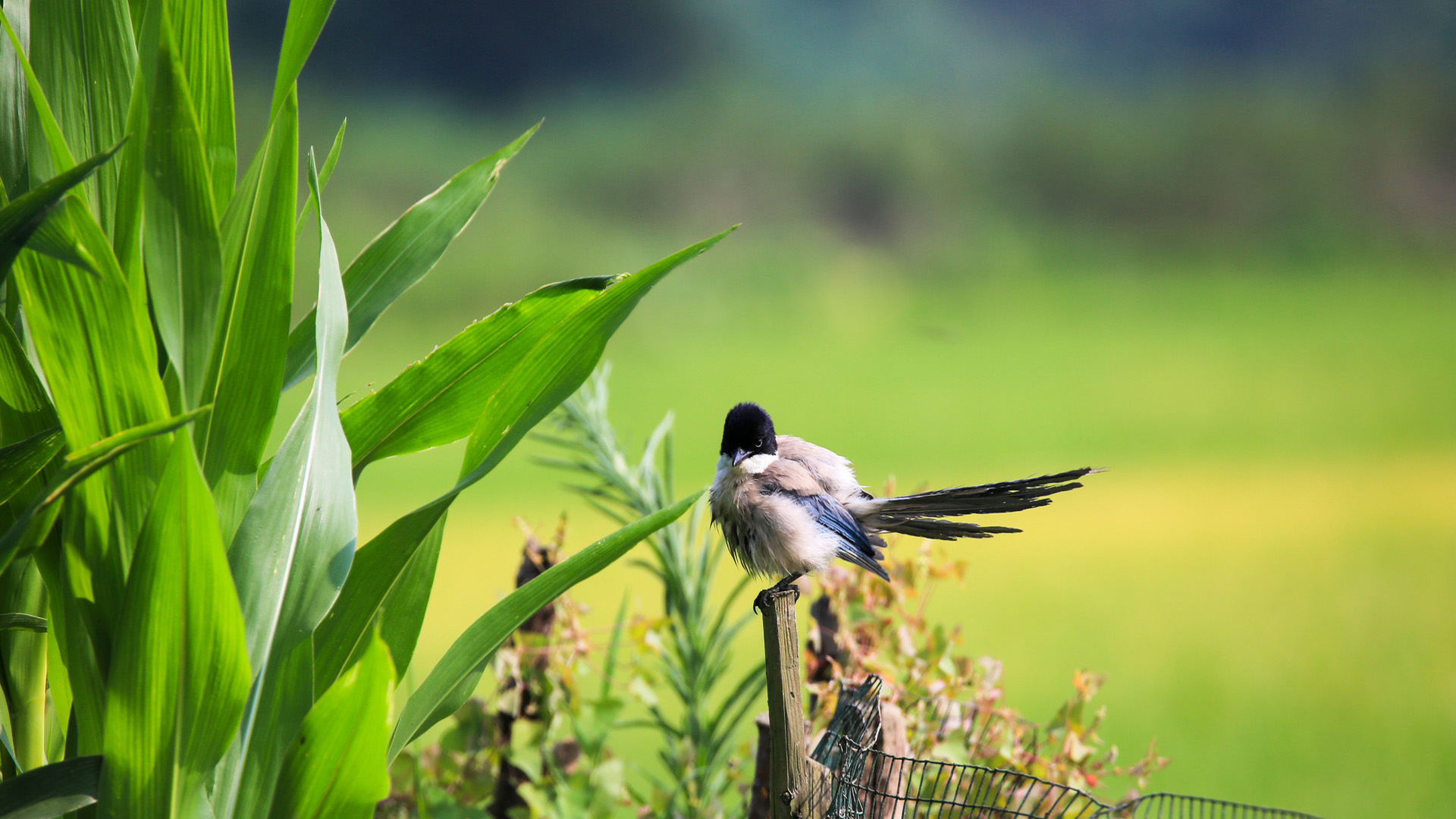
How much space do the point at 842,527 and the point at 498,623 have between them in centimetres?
30

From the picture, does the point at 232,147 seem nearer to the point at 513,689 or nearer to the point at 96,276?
the point at 96,276

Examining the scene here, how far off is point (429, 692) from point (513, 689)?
0.54 meters

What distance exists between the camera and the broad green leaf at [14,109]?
602mm

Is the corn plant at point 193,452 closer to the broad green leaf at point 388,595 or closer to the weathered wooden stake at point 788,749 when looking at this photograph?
the broad green leaf at point 388,595

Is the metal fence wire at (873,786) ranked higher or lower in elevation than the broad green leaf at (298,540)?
lower

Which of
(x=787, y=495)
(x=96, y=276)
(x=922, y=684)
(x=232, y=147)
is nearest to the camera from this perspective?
(x=96, y=276)

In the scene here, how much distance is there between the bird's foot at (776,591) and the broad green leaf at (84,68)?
0.56 m

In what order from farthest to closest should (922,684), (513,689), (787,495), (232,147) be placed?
(513,689)
(922,684)
(787,495)
(232,147)

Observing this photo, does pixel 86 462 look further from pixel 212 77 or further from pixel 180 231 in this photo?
pixel 212 77

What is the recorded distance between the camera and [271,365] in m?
0.59

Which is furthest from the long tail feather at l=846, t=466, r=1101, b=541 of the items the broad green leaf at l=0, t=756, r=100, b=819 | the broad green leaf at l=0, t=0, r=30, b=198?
the broad green leaf at l=0, t=0, r=30, b=198

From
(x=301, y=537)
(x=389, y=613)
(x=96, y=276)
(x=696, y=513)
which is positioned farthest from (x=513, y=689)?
(x=96, y=276)

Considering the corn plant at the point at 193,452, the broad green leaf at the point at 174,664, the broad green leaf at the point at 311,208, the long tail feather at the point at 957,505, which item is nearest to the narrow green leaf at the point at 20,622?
the corn plant at the point at 193,452

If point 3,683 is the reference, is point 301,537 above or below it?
above
